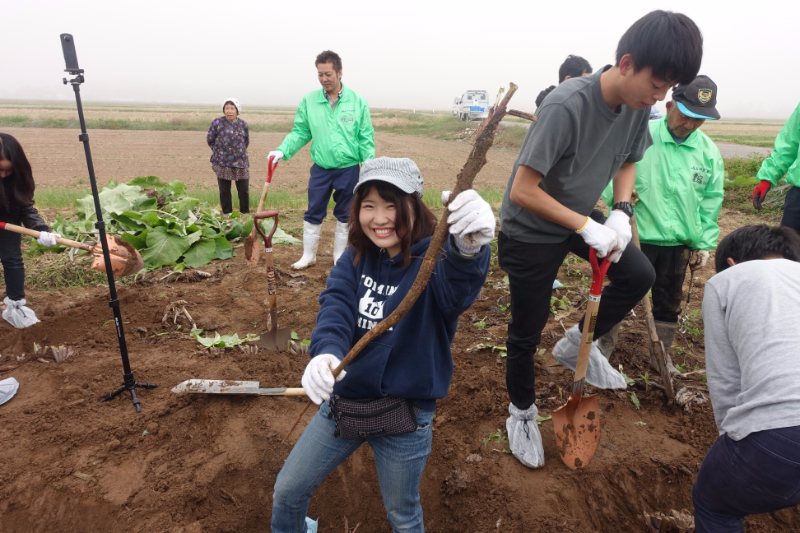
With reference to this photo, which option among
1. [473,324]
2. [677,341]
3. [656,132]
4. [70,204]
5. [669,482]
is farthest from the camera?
[70,204]

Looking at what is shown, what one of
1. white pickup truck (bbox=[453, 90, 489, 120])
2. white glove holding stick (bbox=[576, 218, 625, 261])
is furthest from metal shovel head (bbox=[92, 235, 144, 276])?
white pickup truck (bbox=[453, 90, 489, 120])

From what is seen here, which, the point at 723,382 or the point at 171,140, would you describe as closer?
the point at 723,382

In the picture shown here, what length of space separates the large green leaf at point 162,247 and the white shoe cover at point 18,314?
4.80 feet

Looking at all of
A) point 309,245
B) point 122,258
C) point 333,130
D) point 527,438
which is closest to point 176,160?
point 309,245

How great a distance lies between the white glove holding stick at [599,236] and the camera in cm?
195

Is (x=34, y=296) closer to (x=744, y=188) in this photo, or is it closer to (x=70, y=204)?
(x=70, y=204)

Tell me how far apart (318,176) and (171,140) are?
86.9 feet

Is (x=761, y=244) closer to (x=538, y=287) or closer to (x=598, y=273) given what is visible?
(x=598, y=273)

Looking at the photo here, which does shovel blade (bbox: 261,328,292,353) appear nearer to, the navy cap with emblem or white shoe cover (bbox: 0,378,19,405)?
white shoe cover (bbox: 0,378,19,405)

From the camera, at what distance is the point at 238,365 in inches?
138

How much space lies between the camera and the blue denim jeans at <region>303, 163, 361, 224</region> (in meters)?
4.98

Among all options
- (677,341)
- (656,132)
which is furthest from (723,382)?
(677,341)

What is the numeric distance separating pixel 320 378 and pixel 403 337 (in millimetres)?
332

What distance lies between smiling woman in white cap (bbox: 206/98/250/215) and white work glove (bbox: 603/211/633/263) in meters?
6.74
